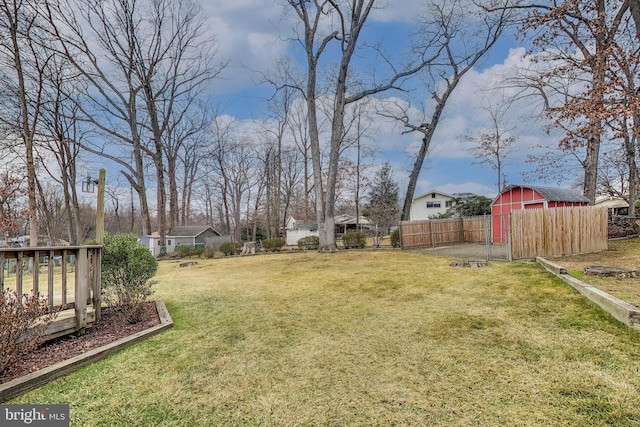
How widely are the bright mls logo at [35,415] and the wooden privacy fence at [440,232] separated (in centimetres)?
1367

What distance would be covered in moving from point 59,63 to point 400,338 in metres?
18.0

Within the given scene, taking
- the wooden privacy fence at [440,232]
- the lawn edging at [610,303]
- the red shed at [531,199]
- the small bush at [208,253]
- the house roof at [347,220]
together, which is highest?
the red shed at [531,199]

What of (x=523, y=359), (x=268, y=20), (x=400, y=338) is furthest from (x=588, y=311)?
(x=268, y=20)

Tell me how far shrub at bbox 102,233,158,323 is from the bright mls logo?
2.02m

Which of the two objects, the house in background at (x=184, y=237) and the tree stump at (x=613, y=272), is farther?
the house in background at (x=184, y=237)

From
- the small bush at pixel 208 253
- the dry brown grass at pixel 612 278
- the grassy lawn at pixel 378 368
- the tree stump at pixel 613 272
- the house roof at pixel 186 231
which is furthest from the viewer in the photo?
the house roof at pixel 186 231

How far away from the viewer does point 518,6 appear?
38.8 feet

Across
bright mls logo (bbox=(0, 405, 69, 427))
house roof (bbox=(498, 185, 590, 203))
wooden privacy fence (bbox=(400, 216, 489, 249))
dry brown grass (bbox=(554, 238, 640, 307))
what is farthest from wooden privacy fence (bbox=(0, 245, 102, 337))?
house roof (bbox=(498, 185, 590, 203))

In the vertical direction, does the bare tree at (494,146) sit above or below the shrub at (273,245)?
above

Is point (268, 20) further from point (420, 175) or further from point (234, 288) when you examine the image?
point (234, 288)

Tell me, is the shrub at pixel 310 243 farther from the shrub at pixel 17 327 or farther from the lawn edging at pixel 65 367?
the shrub at pixel 17 327

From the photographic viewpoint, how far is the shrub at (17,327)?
103 inches

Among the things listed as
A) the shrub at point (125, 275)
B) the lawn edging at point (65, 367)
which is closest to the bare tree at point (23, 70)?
the shrub at point (125, 275)

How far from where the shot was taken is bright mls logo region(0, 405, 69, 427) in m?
2.15
